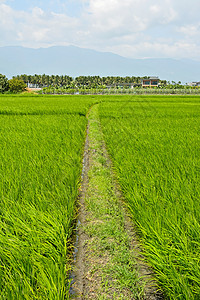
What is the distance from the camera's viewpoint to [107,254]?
1.53m

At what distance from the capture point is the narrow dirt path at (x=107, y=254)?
Result: 4.09ft

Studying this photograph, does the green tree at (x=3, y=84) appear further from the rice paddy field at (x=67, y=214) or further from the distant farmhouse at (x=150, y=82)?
the rice paddy field at (x=67, y=214)

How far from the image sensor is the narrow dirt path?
125 centimetres

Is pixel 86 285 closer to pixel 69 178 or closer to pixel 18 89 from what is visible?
pixel 69 178

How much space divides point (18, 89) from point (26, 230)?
51690 millimetres

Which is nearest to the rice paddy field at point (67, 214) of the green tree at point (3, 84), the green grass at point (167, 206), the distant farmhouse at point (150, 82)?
the green grass at point (167, 206)

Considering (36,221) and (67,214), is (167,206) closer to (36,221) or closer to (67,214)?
(67,214)

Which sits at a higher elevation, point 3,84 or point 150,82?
point 150,82

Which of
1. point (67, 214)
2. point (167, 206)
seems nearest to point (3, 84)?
point (67, 214)

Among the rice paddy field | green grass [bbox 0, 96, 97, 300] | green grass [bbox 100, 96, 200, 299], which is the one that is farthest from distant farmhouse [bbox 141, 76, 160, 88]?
green grass [bbox 0, 96, 97, 300]

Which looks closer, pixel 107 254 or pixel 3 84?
pixel 107 254

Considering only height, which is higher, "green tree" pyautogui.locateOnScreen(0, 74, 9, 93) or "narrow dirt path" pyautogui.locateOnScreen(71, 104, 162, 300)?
"green tree" pyautogui.locateOnScreen(0, 74, 9, 93)

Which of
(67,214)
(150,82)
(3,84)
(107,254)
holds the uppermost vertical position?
(150,82)

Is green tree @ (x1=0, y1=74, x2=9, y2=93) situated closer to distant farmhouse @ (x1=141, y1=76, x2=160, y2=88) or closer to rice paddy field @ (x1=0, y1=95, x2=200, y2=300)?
distant farmhouse @ (x1=141, y1=76, x2=160, y2=88)
